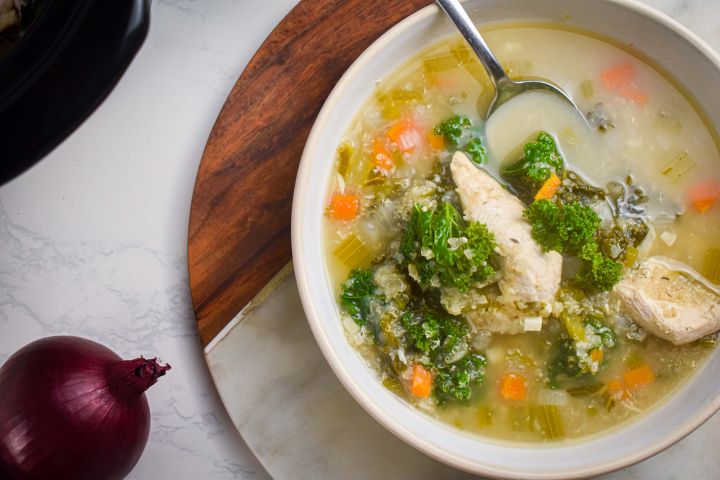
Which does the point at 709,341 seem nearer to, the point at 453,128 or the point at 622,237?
the point at 622,237

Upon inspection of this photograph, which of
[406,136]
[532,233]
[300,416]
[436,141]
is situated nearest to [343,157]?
[406,136]

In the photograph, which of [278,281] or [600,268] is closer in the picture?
[600,268]

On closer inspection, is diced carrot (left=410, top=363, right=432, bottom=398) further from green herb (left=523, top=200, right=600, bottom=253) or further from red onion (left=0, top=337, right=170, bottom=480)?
red onion (left=0, top=337, right=170, bottom=480)

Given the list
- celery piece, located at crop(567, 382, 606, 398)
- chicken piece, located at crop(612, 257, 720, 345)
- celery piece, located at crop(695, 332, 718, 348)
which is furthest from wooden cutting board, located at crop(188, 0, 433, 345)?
celery piece, located at crop(695, 332, 718, 348)

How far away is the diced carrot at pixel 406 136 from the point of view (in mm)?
2959

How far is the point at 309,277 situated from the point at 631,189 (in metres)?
1.26

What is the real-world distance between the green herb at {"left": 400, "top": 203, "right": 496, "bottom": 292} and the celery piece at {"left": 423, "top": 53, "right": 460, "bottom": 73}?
0.54m

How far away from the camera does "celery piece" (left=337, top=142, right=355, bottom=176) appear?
2.95 metres

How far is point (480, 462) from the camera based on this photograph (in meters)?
2.73

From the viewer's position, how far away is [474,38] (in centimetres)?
279

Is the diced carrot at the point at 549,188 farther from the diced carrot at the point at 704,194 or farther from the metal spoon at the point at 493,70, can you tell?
the diced carrot at the point at 704,194

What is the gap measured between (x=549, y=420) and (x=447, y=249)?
783 mm

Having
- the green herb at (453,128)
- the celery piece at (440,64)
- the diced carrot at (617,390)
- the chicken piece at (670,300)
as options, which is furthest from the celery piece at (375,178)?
the diced carrot at (617,390)

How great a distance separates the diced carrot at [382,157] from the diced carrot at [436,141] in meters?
0.17
